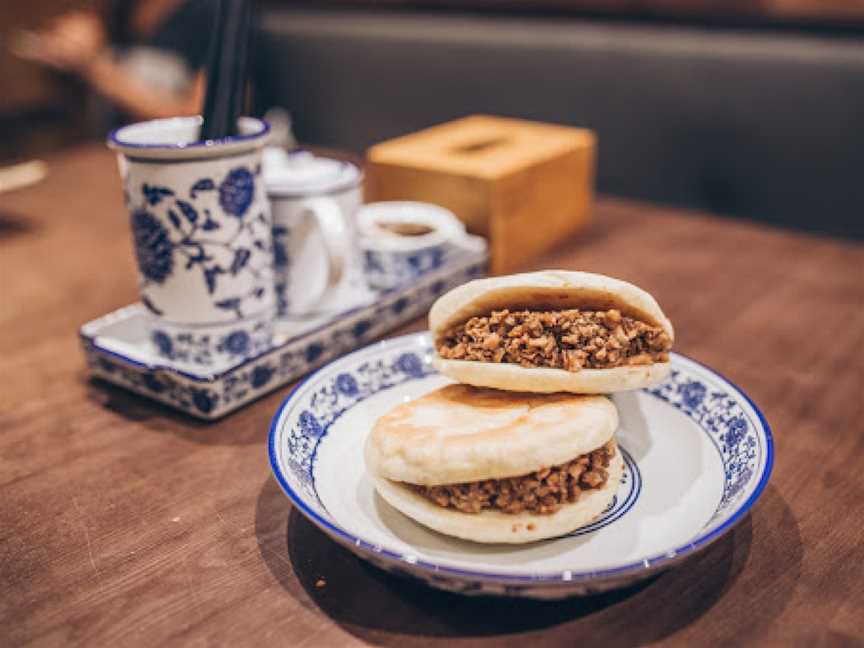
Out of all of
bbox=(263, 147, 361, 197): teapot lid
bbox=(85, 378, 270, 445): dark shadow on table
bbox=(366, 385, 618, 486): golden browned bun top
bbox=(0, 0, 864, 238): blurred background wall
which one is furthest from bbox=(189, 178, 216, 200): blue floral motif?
bbox=(0, 0, 864, 238): blurred background wall

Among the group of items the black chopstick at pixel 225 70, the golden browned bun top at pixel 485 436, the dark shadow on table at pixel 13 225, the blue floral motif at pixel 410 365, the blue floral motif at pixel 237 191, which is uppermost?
the black chopstick at pixel 225 70

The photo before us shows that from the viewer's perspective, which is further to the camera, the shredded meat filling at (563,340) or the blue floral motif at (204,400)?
the blue floral motif at (204,400)

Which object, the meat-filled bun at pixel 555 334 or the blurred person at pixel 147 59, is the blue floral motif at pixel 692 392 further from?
the blurred person at pixel 147 59

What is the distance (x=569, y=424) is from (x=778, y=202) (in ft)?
4.91

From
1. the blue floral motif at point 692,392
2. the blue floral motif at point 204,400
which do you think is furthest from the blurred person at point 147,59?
the blue floral motif at point 692,392

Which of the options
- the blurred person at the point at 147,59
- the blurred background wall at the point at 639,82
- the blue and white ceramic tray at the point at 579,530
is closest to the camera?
the blue and white ceramic tray at the point at 579,530

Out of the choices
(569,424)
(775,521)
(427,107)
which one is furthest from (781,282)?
(427,107)

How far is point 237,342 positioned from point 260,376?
0.18ft

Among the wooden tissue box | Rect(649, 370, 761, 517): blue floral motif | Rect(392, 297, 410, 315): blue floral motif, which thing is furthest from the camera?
the wooden tissue box

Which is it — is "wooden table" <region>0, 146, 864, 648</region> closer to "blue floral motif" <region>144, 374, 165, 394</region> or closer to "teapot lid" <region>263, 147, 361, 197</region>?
"blue floral motif" <region>144, 374, 165, 394</region>

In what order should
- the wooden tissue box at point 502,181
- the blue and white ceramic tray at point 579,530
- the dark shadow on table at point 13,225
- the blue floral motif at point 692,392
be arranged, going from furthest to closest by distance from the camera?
the dark shadow on table at point 13,225
the wooden tissue box at point 502,181
the blue floral motif at point 692,392
the blue and white ceramic tray at point 579,530

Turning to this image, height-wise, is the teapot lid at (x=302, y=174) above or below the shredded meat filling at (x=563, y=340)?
above

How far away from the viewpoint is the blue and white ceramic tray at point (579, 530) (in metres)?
0.52

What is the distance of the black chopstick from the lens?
86 centimetres
